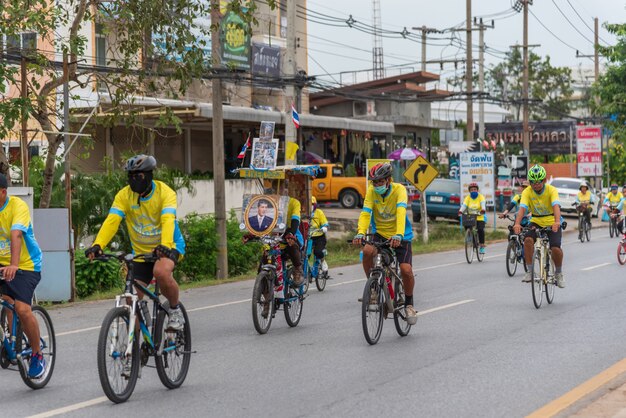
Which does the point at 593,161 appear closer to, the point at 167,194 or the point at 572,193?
the point at 572,193

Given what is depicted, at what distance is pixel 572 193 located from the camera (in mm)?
47375

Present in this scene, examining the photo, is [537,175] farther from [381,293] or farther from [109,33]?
[109,33]

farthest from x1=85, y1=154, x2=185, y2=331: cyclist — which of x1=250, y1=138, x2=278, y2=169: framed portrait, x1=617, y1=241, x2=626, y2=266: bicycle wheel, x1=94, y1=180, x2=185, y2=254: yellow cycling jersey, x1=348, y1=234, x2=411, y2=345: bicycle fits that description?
x1=617, y1=241, x2=626, y2=266: bicycle wheel

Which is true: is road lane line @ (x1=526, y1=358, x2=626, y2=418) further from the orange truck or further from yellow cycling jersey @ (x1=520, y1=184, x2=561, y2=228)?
the orange truck

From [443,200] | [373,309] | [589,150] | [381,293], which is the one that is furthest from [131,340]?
[589,150]

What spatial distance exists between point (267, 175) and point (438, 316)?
9.79 feet

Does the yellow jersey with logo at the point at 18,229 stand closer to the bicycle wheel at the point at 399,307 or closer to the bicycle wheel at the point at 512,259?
the bicycle wheel at the point at 399,307

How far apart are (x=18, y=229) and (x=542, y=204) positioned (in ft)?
28.1

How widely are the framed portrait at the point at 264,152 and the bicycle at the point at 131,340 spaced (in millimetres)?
10938

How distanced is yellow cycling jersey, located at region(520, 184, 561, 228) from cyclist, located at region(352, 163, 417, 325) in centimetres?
385

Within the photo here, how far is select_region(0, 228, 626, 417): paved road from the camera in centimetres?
811

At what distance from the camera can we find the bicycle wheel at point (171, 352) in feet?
27.5

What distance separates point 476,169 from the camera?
35.6 meters

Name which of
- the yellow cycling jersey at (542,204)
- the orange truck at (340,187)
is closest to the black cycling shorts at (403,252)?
the yellow cycling jersey at (542,204)
